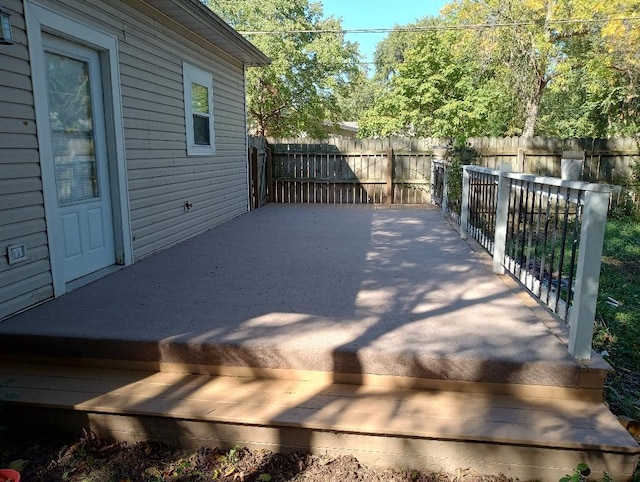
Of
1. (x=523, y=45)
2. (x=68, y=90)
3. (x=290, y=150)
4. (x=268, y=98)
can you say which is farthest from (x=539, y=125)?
(x=68, y=90)

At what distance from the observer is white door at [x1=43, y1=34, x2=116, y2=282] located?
383cm

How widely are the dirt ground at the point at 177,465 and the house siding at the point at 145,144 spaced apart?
52.0 inches

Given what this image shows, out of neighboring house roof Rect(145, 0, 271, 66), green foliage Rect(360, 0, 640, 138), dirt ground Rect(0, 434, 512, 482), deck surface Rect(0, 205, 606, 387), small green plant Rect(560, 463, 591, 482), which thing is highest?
green foliage Rect(360, 0, 640, 138)

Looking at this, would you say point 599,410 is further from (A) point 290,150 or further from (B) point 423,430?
(A) point 290,150

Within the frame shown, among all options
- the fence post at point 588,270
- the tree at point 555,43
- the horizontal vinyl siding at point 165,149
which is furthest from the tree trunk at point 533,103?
the fence post at point 588,270

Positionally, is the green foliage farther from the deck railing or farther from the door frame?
the door frame

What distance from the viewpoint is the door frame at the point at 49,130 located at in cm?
345

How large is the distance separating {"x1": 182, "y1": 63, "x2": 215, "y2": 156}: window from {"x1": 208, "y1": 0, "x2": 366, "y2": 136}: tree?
9652mm

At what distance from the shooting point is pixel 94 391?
97.1 inches

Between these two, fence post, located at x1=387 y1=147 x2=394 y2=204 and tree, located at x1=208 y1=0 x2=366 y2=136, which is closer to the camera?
fence post, located at x1=387 y1=147 x2=394 y2=204

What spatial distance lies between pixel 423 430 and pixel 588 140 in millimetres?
9903

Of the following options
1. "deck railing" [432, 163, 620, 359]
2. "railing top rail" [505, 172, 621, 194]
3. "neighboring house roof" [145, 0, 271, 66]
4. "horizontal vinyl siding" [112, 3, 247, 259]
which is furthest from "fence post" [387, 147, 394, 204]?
"railing top rail" [505, 172, 621, 194]

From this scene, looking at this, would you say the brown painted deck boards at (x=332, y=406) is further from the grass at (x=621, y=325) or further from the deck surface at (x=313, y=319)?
the grass at (x=621, y=325)

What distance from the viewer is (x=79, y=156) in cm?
419
